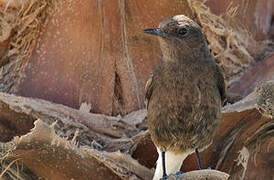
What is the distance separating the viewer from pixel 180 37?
3193mm

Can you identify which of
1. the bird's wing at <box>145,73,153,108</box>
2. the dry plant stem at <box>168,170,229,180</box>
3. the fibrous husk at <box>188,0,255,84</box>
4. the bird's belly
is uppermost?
the fibrous husk at <box>188,0,255,84</box>

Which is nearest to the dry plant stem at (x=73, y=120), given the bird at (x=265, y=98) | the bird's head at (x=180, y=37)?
the bird's head at (x=180, y=37)

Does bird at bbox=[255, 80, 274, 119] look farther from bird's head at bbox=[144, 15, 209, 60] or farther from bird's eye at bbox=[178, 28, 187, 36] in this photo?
bird's eye at bbox=[178, 28, 187, 36]

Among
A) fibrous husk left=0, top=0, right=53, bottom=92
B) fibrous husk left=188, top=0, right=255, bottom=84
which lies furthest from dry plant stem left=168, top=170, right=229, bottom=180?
fibrous husk left=0, top=0, right=53, bottom=92

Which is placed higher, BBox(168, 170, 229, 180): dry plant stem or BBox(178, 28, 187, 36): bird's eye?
BBox(178, 28, 187, 36): bird's eye

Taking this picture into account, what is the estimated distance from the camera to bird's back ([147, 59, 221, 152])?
10.3ft

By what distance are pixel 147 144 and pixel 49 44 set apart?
92cm

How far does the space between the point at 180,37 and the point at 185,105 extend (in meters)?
0.41

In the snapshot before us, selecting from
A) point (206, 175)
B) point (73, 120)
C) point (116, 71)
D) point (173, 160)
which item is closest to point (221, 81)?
point (173, 160)

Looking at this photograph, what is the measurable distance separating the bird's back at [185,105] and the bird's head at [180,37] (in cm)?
7

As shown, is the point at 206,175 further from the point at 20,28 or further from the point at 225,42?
the point at 20,28

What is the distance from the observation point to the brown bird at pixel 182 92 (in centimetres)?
313

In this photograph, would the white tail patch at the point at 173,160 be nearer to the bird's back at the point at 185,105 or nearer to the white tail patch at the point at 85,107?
the bird's back at the point at 185,105

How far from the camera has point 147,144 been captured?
323 centimetres
